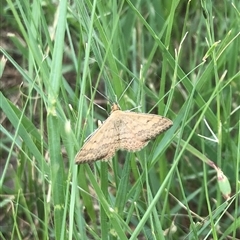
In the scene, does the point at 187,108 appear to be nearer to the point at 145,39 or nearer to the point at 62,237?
the point at 62,237

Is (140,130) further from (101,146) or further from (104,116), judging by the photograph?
(104,116)

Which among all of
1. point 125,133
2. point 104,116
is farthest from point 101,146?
point 104,116

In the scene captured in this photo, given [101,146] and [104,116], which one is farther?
[104,116]

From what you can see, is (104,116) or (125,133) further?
(104,116)

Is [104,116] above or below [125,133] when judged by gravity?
below

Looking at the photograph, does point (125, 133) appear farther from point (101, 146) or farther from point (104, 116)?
point (104, 116)

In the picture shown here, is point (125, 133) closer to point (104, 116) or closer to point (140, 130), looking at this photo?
point (140, 130)

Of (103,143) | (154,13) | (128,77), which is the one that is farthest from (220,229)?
(154,13)

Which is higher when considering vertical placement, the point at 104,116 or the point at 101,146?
the point at 101,146
